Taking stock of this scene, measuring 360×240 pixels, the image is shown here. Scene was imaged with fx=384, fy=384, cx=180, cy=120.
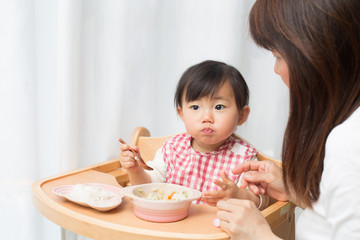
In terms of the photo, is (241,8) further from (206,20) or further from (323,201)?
(323,201)

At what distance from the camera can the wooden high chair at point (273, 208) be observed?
2.77 feet

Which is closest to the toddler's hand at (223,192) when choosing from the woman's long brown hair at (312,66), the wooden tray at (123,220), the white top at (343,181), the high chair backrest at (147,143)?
the wooden tray at (123,220)

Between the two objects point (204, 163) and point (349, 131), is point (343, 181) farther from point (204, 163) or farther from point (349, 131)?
point (204, 163)

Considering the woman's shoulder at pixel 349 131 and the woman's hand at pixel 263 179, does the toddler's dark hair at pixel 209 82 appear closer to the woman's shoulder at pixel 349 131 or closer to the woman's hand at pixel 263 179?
the woman's hand at pixel 263 179

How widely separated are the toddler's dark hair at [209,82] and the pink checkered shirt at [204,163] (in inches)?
4.9

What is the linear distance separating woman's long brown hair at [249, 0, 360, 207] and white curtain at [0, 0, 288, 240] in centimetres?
62

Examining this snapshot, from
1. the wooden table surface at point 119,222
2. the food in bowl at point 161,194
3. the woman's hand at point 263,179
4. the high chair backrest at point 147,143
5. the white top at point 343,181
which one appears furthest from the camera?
the high chair backrest at point 147,143

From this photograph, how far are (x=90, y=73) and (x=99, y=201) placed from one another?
20.2 inches

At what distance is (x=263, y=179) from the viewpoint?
3.07ft

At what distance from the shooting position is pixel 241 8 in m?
1.48

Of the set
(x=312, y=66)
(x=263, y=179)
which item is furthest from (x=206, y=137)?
(x=312, y=66)

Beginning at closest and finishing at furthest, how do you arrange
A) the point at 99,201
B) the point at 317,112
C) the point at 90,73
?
the point at 317,112 → the point at 99,201 → the point at 90,73

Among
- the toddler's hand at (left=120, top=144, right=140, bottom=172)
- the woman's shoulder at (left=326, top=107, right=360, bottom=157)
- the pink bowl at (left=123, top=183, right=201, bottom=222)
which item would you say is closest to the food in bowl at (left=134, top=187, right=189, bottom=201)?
the pink bowl at (left=123, top=183, right=201, bottom=222)

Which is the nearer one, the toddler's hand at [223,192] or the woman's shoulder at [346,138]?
the woman's shoulder at [346,138]
